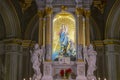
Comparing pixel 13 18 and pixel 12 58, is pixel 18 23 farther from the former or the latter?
pixel 12 58

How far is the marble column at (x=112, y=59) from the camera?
20809 millimetres

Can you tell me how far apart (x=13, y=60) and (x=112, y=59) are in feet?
17.7

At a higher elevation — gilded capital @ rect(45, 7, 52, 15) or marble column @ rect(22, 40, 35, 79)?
gilded capital @ rect(45, 7, 52, 15)

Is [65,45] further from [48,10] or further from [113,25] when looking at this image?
[113,25]

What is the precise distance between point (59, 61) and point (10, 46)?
3137 millimetres

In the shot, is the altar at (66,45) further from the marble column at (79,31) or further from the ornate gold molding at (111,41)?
the ornate gold molding at (111,41)

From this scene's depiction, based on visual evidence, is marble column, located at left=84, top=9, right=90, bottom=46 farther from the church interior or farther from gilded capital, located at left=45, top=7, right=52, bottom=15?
gilded capital, located at left=45, top=7, right=52, bottom=15

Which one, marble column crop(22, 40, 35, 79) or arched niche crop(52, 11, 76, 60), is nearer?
arched niche crop(52, 11, 76, 60)

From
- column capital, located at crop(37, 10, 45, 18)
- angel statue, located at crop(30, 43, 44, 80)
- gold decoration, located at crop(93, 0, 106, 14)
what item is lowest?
angel statue, located at crop(30, 43, 44, 80)

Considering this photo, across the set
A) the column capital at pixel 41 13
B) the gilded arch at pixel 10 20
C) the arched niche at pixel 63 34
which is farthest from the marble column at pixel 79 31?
the gilded arch at pixel 10 20

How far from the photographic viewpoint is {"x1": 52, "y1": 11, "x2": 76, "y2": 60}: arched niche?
65.1ft

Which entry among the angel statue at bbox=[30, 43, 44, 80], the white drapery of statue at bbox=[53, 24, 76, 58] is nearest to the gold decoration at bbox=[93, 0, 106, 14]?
the white drapery of statue at bbox=[53, 24, 76, 58]

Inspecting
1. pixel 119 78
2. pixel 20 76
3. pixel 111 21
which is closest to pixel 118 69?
pixel 119 78

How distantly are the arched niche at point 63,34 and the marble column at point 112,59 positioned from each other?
87.3 inches
